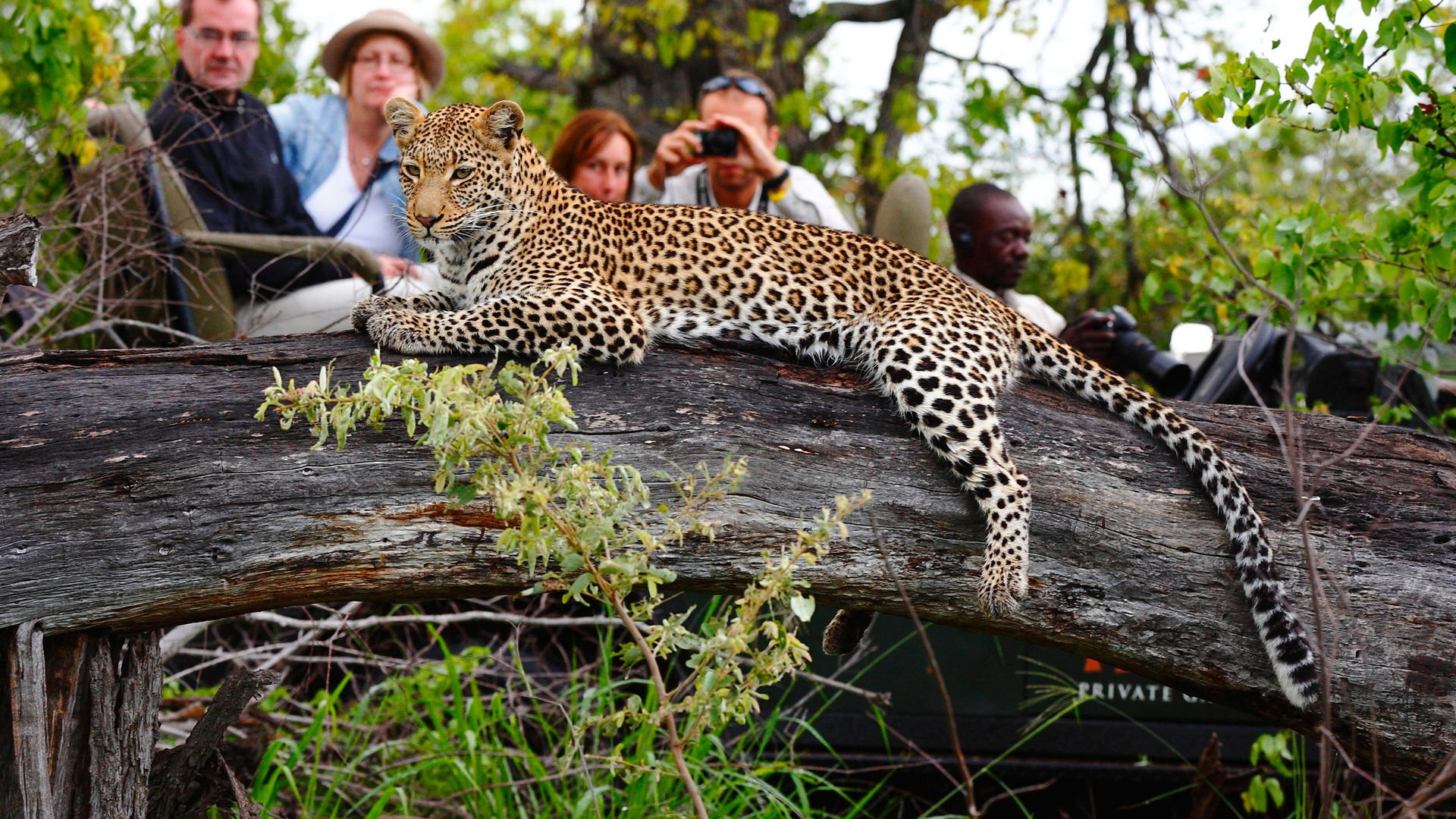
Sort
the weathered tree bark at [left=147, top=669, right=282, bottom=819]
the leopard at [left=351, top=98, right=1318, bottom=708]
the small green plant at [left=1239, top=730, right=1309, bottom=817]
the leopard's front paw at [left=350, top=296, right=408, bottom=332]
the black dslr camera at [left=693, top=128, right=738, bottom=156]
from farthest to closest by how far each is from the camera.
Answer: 1. the black dslr camera at [left=693, top=128, right=738, bottom=156]
2. the small green plant at [left=1239, top=730, right=1309, bottom=817]
3. the leopard's front paw at [left=350, top=296, right=408, bottom=332]
4. the leopard at [left=351, top=98, right=1318, bottom=708]
5. the weathered tree bark at [left=147, top=669, right=282, bottom=819]

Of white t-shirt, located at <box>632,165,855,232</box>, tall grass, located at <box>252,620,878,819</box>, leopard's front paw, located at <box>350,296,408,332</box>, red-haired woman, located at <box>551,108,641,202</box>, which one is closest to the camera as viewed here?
leopard's front paw, located at <box>350,296,408,332</box>

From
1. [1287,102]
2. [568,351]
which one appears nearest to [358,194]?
[568,351]

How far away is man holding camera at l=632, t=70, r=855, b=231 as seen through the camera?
20.6 feet

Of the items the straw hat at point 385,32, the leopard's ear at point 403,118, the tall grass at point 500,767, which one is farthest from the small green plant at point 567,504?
the straw hat at point 385,32

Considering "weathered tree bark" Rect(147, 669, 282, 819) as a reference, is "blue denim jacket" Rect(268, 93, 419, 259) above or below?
above

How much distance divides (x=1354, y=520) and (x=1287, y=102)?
5.00ft

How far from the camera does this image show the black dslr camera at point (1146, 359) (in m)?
6.20

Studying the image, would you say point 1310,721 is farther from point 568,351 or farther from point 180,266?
point 180,266

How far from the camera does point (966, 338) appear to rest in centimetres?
447

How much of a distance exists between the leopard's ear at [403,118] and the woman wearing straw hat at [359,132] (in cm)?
138

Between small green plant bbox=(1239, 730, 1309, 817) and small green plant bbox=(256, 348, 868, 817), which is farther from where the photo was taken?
small green plant bbox=(1239, 730, 1309, 817)

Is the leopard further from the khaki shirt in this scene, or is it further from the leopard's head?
the khaki shirt

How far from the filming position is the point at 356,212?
6.32 metres

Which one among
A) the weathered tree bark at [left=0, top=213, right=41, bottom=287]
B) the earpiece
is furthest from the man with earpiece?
the weathered tree bark at [left=0, top=213, right=41, bottom=287]
